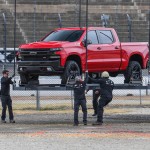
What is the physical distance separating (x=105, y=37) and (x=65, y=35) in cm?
121

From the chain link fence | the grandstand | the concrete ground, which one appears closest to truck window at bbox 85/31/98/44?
the concrete ground

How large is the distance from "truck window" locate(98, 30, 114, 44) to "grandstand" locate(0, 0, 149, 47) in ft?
48.3

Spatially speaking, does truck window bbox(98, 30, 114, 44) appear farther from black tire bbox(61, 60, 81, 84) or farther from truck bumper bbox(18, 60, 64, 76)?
truck bumper bbox(18, 60, 64, 76)

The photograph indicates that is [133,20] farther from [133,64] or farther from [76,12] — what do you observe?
[133,64]

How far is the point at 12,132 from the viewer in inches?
873

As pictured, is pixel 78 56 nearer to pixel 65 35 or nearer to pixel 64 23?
pixel 65 35

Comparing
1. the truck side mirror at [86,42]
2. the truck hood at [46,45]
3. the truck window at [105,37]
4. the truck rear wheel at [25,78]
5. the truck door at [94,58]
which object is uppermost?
the truck window at [105,37]

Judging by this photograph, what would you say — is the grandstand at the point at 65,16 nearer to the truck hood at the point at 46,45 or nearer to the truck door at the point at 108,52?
the truck door at the point at 108,52

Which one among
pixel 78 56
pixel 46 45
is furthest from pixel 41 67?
pixel 78 56

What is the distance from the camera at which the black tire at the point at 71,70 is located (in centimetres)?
2316

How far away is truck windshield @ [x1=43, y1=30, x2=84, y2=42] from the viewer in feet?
79.1

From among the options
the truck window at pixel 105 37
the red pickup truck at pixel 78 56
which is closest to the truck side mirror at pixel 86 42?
the red pickup truck at pixel 78 56

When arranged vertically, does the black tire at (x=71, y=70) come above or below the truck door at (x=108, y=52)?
below

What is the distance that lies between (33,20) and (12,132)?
2047cm
